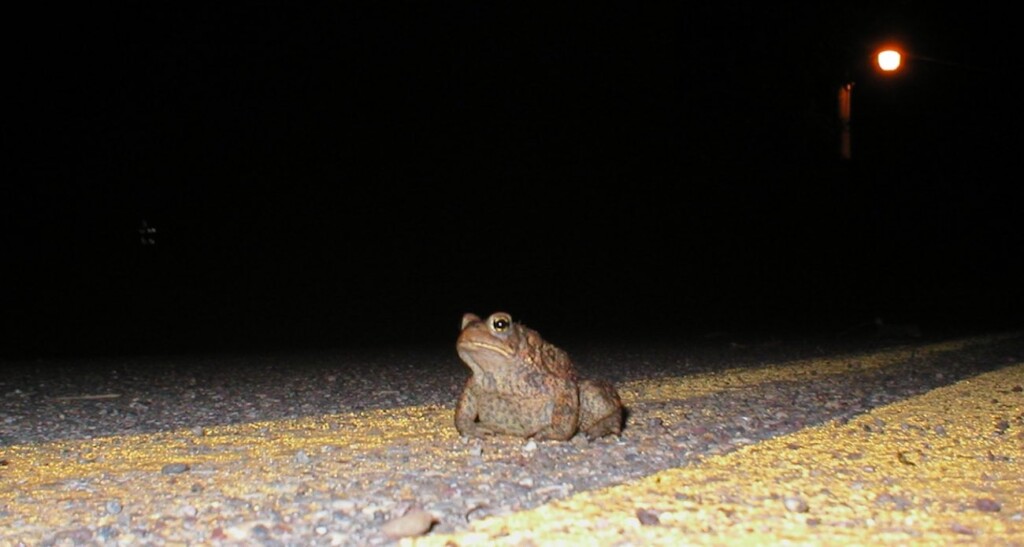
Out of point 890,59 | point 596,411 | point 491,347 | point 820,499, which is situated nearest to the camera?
point 820,499

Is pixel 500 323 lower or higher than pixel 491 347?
higher

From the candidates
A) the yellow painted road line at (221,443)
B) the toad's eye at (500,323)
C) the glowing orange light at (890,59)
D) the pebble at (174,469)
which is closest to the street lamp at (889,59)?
the glowing orange light at (890,59)

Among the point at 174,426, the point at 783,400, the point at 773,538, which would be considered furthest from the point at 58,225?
the point at 773,538

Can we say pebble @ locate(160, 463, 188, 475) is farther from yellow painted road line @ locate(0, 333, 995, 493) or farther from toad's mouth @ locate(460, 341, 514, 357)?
toad's mouth @ locate(460, 341, 514, 357)

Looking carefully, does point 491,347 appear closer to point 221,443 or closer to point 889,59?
point 221,443

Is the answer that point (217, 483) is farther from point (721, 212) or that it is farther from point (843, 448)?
point (721, 212)

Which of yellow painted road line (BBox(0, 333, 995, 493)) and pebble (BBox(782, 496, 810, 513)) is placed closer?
pebble (BBox(782, 496, 810, 513))

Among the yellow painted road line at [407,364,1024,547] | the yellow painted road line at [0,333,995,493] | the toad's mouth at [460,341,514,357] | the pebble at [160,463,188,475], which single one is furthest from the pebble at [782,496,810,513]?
the pebble at [160,463,188,475]

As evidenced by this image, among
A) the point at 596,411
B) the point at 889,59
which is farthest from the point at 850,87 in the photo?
the point at 596,411
